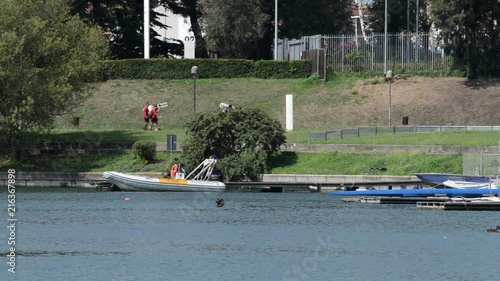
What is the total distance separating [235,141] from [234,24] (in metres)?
25.8

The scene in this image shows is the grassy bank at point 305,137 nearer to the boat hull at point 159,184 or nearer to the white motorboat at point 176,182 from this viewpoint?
the white motorboat at point 176,182

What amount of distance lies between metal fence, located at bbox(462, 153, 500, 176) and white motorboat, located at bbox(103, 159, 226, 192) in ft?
38.2

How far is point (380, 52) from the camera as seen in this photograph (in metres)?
96.0

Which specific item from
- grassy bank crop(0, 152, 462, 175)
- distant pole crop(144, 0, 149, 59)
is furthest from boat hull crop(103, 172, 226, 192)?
distant pole crop(144, 0, 149, 59)

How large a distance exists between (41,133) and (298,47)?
74.9 feet

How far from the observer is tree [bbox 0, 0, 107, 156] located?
76.8 m

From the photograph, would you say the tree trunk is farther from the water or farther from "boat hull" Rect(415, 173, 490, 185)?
"boat hull" Rect(415, 173, 490, 185)

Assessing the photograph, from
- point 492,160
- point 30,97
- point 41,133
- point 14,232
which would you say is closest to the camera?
point 14,232

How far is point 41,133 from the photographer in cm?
8206

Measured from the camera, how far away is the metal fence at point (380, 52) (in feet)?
309

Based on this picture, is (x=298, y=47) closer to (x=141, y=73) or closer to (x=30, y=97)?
(x=141, y=73)

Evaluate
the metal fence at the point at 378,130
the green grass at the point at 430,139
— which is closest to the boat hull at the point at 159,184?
the green grass at the point at 430,139

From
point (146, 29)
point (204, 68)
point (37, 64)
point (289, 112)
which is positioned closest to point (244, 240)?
point (37, 64)

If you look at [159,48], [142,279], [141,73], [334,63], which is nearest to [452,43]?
[334,63]
